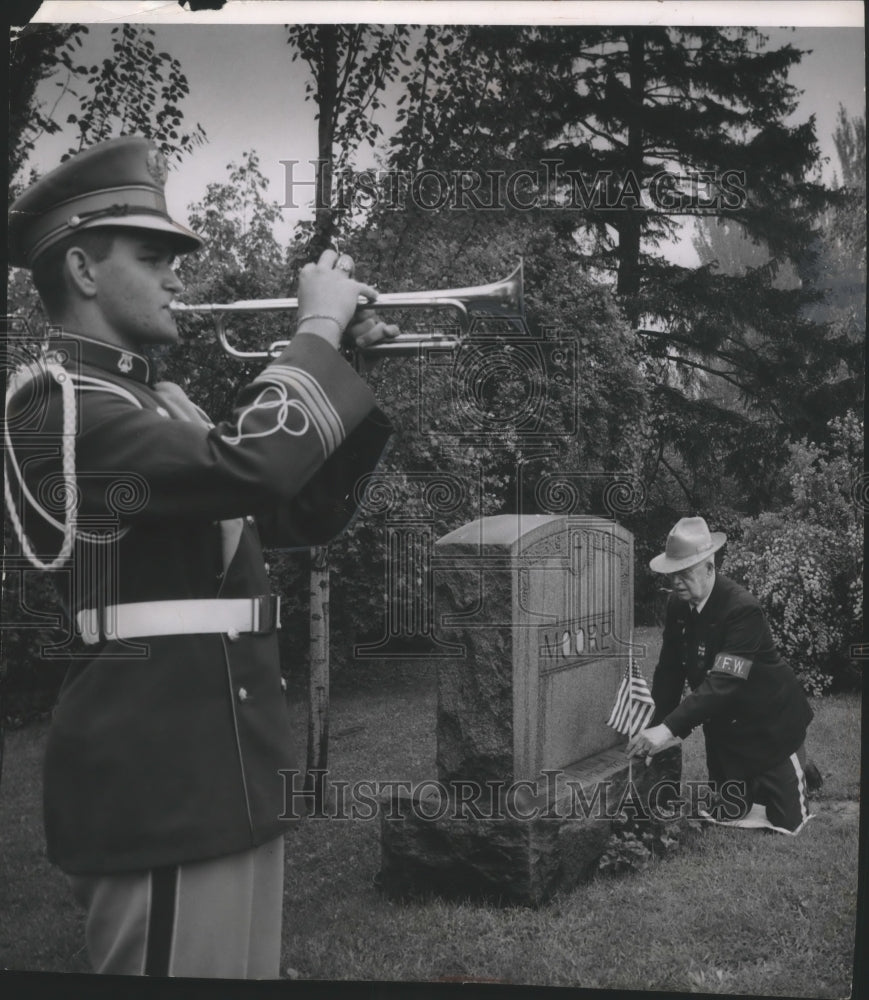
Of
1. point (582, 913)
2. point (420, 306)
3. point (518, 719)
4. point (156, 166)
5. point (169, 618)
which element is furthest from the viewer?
point (518, 719)

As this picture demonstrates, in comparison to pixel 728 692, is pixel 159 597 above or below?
above

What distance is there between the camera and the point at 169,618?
2.35m

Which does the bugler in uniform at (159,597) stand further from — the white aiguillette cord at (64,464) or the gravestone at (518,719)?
the gravestone at (518,719)

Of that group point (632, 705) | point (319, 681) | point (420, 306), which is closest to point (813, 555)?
point (632, 705)

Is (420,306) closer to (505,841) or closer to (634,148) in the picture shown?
A: (634,148)

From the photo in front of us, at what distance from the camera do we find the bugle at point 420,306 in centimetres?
284

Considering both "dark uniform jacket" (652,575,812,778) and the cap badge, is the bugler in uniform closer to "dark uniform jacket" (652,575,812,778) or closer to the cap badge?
the cap badge

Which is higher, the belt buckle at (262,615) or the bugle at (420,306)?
the bugle at (420,306)

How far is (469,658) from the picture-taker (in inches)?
127

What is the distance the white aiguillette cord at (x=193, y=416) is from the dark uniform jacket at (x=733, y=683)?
4.87ft

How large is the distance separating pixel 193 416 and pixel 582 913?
187 cm

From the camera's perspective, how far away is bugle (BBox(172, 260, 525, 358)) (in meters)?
2.84

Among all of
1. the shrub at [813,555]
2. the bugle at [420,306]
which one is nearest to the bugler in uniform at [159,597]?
the bugle at [420,306]

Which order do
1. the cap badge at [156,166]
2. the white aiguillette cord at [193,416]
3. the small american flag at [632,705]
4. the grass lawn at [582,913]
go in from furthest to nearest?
the small american flag at [632,705]
the grass lawn at [582,913]
the cap badge at [156,166]
the white aiguillette cord at [193,416]
